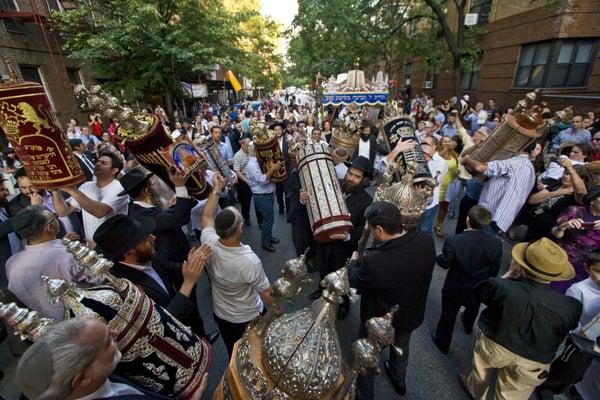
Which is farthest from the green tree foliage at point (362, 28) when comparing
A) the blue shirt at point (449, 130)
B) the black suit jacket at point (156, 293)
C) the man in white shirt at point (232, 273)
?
the black suit jacket at point (156, 293)

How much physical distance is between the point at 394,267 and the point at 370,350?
1070 mm

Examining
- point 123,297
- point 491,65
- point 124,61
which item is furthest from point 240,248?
point 491,65

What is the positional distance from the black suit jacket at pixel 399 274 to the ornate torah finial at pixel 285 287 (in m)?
0.98

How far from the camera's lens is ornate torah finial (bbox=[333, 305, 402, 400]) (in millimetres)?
1132

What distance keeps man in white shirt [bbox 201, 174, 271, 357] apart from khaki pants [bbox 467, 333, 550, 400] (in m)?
1.88

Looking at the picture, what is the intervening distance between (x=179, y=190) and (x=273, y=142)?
2.11 metres

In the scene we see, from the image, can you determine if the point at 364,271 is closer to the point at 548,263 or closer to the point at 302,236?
the point at 548,263

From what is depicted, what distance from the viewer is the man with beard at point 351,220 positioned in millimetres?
3137

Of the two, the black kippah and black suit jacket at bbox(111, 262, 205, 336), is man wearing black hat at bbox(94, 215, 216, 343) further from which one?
the black kippah

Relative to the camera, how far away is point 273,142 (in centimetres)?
443

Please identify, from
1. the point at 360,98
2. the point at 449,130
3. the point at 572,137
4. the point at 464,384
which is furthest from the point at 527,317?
the point at 449,130

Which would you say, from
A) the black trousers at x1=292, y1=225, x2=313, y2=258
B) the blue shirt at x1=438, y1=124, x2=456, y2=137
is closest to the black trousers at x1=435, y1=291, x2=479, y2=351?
the black trousers at x1=292, y1=225, x2=313, y2=258

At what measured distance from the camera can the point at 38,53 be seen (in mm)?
12000

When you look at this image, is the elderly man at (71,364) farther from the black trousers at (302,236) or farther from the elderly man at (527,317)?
the black trousers at (302,236)
